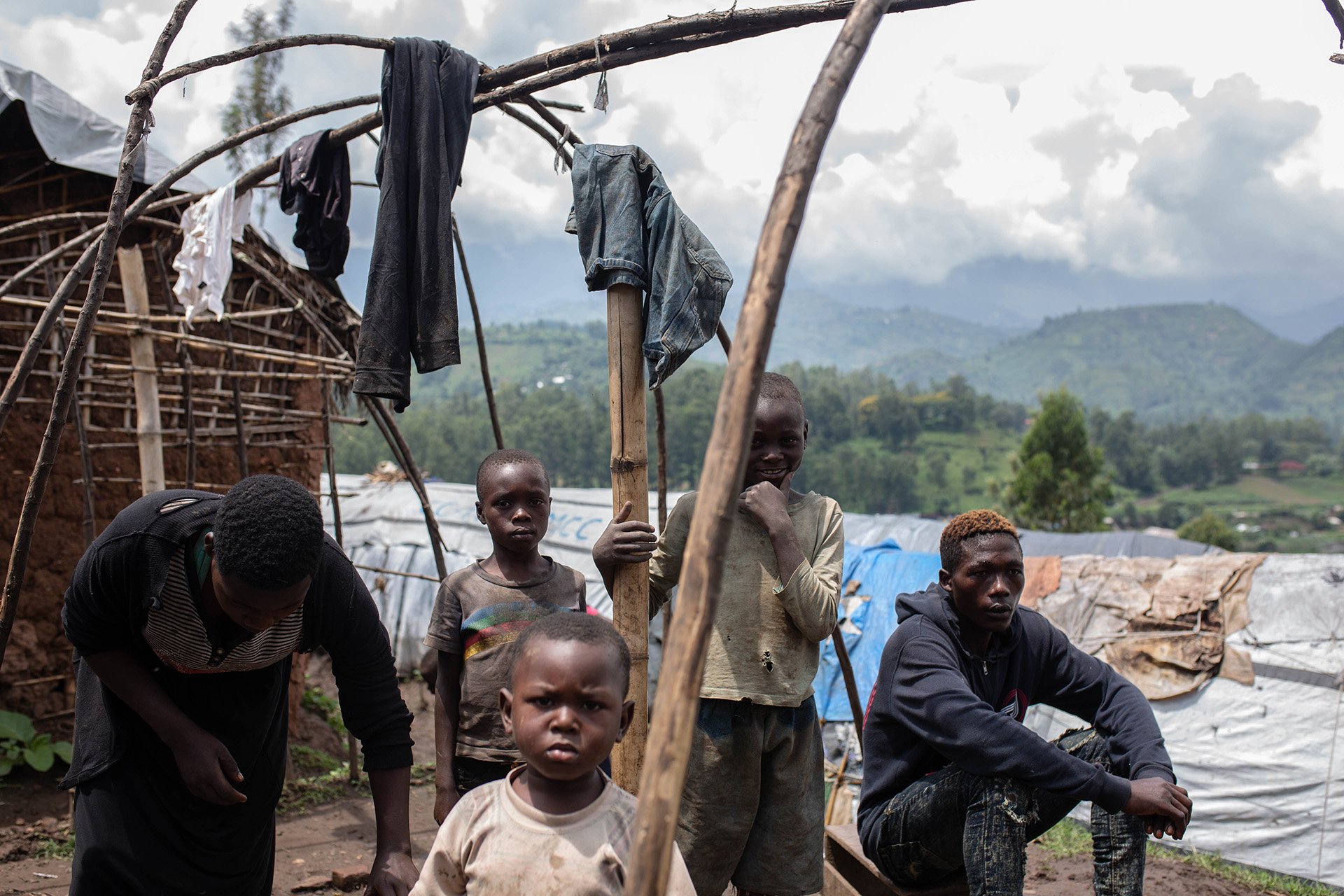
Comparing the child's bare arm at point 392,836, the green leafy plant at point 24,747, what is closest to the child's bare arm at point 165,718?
the child's bare arm at point 392,836

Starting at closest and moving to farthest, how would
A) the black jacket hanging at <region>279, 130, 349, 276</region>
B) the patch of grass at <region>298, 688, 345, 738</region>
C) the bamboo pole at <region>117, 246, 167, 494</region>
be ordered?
the black jacket hanging at <region>279, 130, 349, 276</region>
the bamboo pole at <region>117, 246, 167, 494</region>
the patch of grass at <region>298, 688, 345, 738</region>

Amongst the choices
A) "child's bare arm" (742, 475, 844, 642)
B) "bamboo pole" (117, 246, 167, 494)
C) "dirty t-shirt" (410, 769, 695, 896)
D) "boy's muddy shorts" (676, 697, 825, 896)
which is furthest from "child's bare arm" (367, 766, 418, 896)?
"bamboo pole" (117, 246, 167, 494)

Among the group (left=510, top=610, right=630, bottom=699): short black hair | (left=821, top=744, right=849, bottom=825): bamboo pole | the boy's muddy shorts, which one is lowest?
(left=821, top=744, right=849, bottom=825): bamboo pole

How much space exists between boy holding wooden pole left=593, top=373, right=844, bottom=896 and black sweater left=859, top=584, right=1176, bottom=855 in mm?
228

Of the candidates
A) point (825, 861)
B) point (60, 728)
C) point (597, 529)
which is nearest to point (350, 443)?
point (597, 529)

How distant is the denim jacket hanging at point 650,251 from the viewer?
2.72m

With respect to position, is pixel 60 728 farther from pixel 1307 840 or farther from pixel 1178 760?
pixel 1307 840

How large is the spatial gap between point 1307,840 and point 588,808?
6.42 meters

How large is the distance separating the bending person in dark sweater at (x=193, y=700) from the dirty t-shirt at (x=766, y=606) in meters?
0.91

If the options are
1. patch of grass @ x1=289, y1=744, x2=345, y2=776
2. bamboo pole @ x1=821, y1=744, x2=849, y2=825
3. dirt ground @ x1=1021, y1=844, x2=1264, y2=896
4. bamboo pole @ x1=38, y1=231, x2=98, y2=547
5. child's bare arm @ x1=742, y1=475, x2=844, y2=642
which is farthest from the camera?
bamboo pole @ x1=821, y1=744, x2=849, y2=825

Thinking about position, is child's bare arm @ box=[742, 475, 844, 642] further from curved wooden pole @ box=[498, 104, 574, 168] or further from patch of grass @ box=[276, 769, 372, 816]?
patch of grass @ box=[276, 769, 372, 816]

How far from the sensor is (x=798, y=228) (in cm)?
167

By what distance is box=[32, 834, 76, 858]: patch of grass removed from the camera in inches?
194

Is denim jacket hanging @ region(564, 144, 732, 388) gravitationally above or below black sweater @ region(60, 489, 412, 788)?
above
